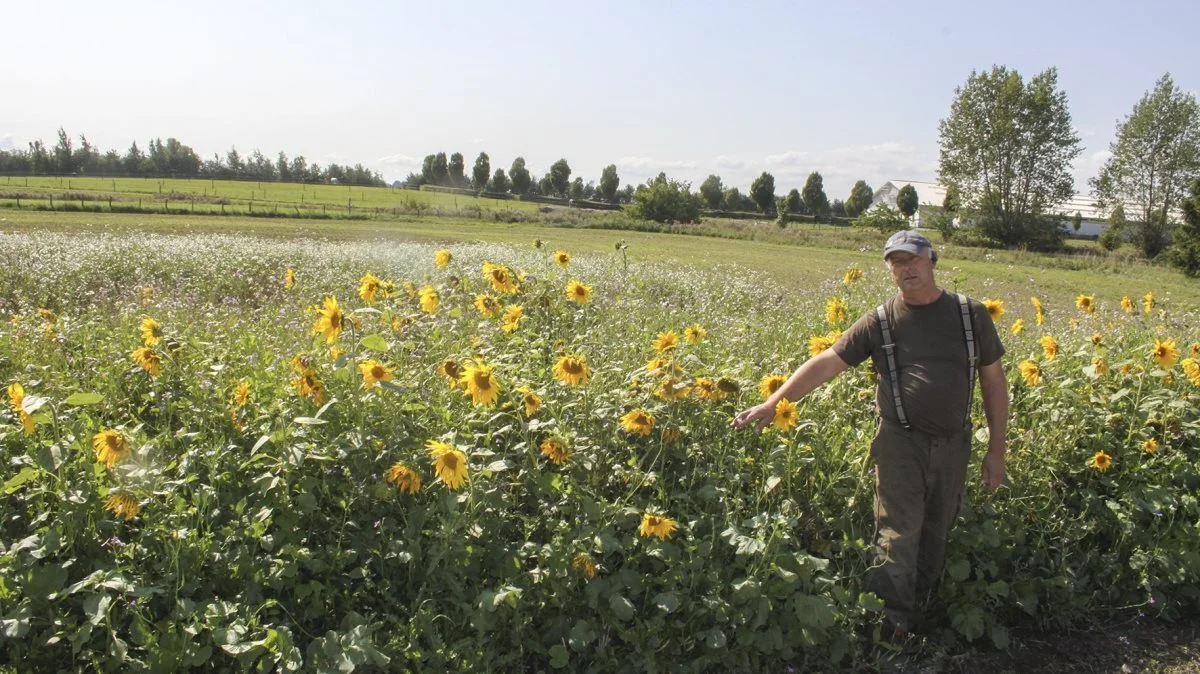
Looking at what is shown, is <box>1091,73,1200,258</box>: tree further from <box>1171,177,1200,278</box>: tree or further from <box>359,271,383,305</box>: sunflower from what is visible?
<box>359,271,383,305</box>: sunflower

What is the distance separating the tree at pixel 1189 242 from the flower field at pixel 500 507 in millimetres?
24375

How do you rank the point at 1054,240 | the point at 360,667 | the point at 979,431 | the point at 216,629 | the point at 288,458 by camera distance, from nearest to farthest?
1. the point at 216,629
2. the point at 360,667
3. the point at 288,458
4. the point at 979,431
5. the point at 1054,240

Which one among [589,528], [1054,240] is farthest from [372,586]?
[1054,240]

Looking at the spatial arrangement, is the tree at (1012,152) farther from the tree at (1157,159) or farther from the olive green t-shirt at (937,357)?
the olive green t-shirt at (937,357)

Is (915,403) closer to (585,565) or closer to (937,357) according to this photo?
(937,357)

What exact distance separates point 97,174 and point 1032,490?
81109 mm

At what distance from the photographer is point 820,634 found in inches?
111

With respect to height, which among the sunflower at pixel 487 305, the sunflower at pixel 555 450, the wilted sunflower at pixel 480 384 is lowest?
the sunflower at pixel 555 450

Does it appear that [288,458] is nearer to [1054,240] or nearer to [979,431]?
[979,431]

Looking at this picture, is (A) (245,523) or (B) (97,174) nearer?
(A) (245,523)

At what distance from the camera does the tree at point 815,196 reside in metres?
72.8

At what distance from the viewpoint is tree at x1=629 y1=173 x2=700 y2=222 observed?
54.6 m

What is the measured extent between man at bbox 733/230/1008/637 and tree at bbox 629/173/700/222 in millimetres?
50590

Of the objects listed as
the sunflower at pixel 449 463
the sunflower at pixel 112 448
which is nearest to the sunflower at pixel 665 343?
the sunflower at pixel 449 463
